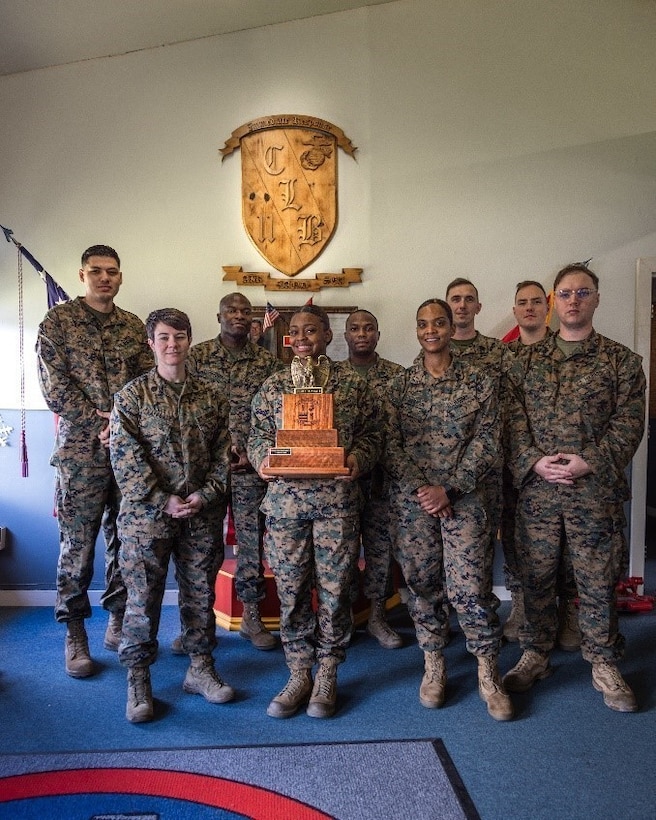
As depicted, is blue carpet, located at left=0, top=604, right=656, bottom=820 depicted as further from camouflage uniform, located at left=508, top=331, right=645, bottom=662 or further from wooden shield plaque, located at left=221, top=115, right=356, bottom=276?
wooden shield plaque, located at left=221, top=115, right=356, bottom=276

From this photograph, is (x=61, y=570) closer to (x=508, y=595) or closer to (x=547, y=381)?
(x=547, y=381)

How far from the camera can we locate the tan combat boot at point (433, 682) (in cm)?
273

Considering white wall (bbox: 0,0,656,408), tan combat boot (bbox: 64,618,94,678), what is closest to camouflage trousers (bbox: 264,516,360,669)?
tan combat boot (bbox: 64,618,94,678)

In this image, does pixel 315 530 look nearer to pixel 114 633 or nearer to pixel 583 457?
pixel 583 457

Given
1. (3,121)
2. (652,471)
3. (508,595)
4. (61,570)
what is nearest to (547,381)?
(508,595)

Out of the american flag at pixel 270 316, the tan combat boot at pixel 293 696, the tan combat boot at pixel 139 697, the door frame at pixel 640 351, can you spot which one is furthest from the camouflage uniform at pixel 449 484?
the door frame at pixel 640 351

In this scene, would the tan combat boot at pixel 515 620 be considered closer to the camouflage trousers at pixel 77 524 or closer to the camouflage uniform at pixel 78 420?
the camouflage trousers at pixel 77 524

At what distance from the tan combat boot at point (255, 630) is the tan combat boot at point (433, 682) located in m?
0.93

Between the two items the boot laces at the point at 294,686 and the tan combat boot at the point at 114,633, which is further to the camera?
the tan combat boot at the point at 114,633

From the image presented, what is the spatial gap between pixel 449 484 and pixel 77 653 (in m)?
Result: 2.00

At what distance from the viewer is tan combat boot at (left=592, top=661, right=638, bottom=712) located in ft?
8.77

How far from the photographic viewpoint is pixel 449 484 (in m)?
2.65

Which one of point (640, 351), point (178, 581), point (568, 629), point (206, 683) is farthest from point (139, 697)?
point (640, 351)

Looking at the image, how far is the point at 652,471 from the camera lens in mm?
6457
